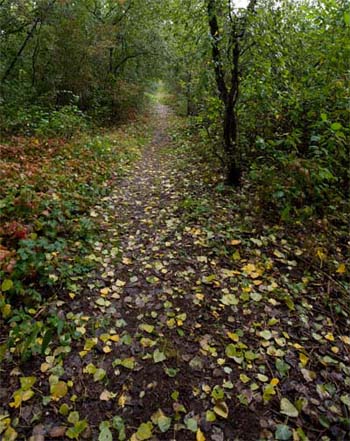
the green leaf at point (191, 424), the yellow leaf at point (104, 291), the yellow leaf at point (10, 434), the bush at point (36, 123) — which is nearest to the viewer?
the yellow leaf at point (10, 434)

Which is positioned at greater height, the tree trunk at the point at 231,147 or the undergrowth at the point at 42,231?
the tree trunk at the point at 231,147

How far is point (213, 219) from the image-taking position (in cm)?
429

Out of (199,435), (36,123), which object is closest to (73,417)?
(199,435)

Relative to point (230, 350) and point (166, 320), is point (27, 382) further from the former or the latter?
point (230, 350)

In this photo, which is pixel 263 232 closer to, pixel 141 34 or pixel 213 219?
pixel 213 219

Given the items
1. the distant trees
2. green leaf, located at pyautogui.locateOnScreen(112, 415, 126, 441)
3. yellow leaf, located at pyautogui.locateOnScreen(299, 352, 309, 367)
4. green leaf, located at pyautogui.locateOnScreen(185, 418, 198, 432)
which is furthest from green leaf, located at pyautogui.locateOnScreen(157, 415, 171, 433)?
the distant trees

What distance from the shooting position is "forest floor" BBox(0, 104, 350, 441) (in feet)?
6.36

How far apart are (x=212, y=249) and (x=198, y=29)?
402cm

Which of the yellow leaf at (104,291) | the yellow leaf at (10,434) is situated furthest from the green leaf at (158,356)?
the yellow leaf at (10,434)

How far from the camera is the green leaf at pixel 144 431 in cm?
186

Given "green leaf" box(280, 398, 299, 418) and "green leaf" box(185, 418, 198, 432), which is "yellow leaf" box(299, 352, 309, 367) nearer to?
"green leaf" box(280, 398, 299, 418)

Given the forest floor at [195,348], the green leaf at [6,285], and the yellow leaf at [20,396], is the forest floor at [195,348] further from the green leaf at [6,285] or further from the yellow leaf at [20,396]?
the green leaf at [6,285]

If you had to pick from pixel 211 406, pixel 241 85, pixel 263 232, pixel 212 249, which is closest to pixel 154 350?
pixel 211 406

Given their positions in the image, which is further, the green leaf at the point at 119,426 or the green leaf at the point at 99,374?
the green leaf at the point at 99,374
